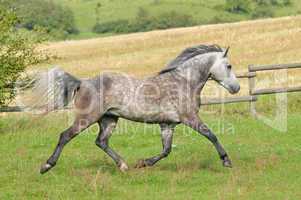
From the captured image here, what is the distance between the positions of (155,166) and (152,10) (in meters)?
95.2

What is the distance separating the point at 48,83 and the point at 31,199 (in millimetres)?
2275

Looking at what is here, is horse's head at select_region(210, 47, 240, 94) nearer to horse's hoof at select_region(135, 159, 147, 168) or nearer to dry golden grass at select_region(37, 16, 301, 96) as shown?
horse's hoof at select_region(135, 159, 147, 168)

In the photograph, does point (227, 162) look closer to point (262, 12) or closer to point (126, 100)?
point (126, 100)

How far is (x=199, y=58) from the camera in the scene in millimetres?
10727

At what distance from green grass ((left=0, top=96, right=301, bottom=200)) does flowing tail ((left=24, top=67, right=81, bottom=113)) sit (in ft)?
3.61

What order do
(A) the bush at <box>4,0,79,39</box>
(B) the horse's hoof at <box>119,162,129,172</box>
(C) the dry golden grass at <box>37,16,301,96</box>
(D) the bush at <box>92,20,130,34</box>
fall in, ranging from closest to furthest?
(B) the horse's hoof at <box>119,162,129,172</box> → (C) the dry golden grass at <box>37,16,301,96</box> → (A) the bush at <box>4,0,79,39</box> → (D) the bush at <box>92,20,130,34</box>

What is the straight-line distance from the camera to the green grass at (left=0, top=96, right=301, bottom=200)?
8883 mm

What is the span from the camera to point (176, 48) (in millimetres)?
45219

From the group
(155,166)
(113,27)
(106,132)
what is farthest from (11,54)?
(113,27)

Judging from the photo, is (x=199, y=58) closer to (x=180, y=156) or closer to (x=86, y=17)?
(x=180, y=156)

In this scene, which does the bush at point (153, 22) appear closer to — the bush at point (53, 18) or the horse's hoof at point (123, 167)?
the bush at point (53, 18)

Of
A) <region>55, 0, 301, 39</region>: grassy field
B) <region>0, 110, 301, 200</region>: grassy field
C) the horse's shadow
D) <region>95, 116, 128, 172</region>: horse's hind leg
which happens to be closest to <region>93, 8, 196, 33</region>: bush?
<region>55, 0, 301, 39</region>: grassy field

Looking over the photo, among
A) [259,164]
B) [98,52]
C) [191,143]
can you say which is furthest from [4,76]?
[98,52]

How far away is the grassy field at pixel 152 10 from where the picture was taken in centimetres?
9891
